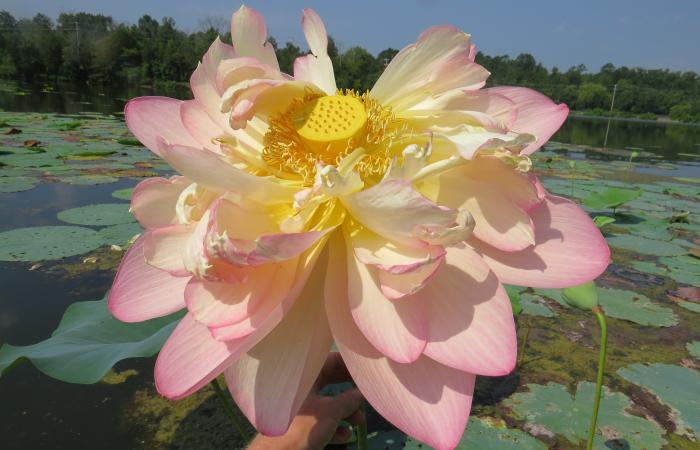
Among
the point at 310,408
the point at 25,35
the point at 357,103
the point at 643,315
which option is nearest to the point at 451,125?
the point at 357,103

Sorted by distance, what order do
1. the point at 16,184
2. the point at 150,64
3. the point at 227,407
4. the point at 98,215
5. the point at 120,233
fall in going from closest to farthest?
the point at 227,407 → the point at 120,233 → the point at 98,215 → the point at 16,184 → the point at 150,64

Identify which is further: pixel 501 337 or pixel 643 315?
pixel 643 315

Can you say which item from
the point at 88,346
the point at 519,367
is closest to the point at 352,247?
the point at 88,346

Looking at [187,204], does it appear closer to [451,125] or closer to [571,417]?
[451,125]

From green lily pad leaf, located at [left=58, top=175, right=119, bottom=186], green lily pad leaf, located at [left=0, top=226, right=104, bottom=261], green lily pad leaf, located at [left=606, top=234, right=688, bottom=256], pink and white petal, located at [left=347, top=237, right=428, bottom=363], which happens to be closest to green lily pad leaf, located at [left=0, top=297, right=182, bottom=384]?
pink and white petal, located at [left=347, top=237, right=428, bottom=363]

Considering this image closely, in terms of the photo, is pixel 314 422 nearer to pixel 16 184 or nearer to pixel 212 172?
pixel 212 172

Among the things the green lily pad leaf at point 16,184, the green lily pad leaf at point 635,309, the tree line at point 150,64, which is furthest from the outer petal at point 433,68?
the tree line at point 150,64
